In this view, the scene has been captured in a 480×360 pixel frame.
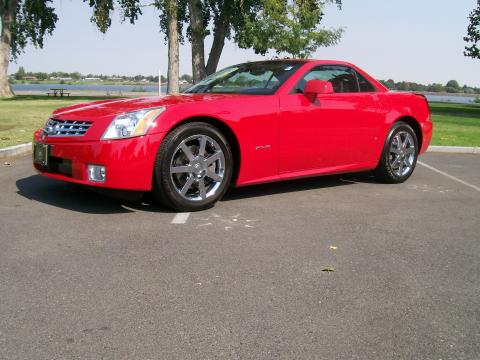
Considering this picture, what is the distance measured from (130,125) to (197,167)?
713mm

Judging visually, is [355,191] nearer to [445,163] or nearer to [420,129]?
[420,129]

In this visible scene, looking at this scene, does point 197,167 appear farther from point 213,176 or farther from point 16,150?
point 16,150

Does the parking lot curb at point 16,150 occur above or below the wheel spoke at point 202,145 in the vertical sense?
below

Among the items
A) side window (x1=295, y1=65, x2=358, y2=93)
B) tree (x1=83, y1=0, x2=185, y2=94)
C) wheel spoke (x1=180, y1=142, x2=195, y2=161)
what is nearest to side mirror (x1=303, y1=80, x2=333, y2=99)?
side window (x1=295, y1=65, x2=358, y2=93)

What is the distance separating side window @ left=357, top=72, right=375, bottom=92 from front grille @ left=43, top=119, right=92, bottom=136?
324 centimetres

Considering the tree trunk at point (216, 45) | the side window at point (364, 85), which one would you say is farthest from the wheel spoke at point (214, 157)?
the tree trunk at point (216, 45)

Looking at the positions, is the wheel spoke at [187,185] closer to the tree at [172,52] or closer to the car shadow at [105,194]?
the car shadow at [105,194]

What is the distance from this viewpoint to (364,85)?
20.8 feet

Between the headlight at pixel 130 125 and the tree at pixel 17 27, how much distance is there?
82.5ft

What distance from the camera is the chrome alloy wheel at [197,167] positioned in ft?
15.6

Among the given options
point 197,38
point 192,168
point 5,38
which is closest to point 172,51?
point 197,38

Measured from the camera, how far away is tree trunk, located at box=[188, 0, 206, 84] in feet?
76.8

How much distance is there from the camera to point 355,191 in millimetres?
6152

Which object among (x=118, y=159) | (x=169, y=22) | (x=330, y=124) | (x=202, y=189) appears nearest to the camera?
(x=118, y=159)
